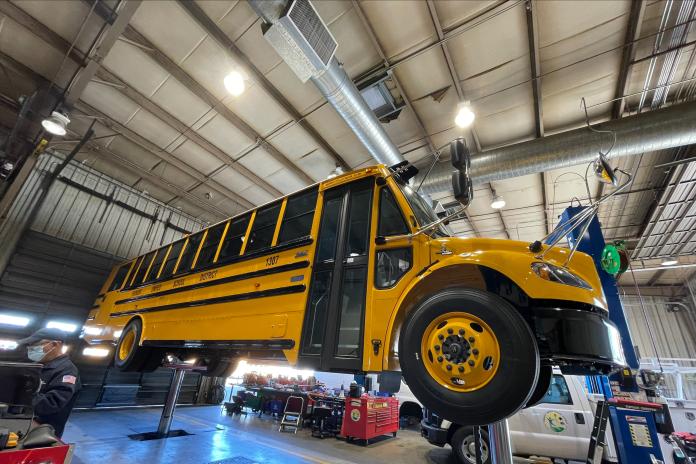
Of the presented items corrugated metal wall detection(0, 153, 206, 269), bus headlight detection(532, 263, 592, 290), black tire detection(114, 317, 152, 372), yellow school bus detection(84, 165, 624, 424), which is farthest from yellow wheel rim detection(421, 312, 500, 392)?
corrugated metal wall detection(0, 153, 206, 269)

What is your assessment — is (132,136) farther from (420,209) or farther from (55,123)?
(420,209)

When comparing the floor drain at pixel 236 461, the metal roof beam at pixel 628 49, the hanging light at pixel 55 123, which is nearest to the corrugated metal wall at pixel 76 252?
the hanging light at pixel 55 123

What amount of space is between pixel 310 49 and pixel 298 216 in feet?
7.28

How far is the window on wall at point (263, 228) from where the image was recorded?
3684 millimetres

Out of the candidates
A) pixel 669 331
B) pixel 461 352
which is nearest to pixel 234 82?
pixel 461 352

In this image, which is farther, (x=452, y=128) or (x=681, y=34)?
(x=452, y=128)

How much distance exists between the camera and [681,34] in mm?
4414

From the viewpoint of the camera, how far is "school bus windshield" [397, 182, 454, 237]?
283 centimetres

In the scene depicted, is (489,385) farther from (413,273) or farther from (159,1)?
(159,1)

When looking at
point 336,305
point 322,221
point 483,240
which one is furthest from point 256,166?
point 483,240

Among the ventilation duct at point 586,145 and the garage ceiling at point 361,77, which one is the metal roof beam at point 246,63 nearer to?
the garage ceiling at point 361,77

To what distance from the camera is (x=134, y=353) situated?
4773 millimetres

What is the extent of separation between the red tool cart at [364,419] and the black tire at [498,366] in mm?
6154

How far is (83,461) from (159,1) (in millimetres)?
6973
